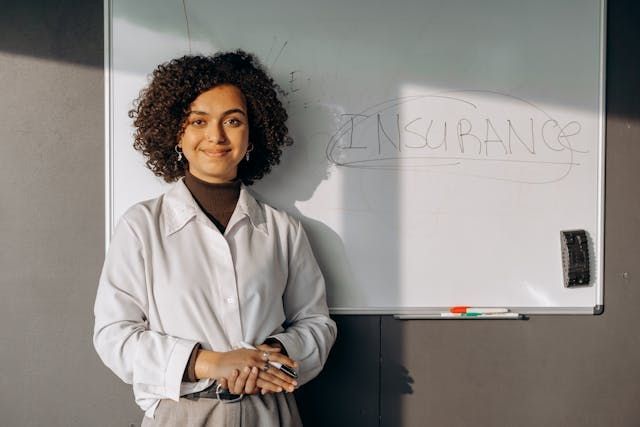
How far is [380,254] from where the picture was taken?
1.88m

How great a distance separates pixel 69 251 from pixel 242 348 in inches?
26.9

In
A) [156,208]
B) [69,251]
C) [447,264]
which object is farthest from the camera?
[447,264]

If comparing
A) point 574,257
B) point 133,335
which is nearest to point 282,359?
point 133,335

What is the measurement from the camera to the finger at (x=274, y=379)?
56.2 inches

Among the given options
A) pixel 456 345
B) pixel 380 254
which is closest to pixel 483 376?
pixel 456 345

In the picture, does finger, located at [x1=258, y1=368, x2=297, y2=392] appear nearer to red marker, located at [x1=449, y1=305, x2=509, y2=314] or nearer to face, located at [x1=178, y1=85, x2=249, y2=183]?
face, located at [x1=178, y1=85, x2=249, y2=183]

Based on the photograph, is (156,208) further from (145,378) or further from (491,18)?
(491,18)

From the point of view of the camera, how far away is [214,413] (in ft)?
4.86

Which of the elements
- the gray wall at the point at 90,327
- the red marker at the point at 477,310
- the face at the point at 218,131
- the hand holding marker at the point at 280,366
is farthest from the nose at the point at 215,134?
the red marker at the point at 477,310

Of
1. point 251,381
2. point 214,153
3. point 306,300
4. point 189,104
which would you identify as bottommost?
point 251,381

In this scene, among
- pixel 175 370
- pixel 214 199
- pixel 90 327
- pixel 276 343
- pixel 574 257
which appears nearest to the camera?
pixel 175 370

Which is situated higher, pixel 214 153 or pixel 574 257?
pixel 214 153

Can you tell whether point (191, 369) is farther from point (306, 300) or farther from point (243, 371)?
point (306, 300)

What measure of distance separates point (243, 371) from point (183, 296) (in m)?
0.24
